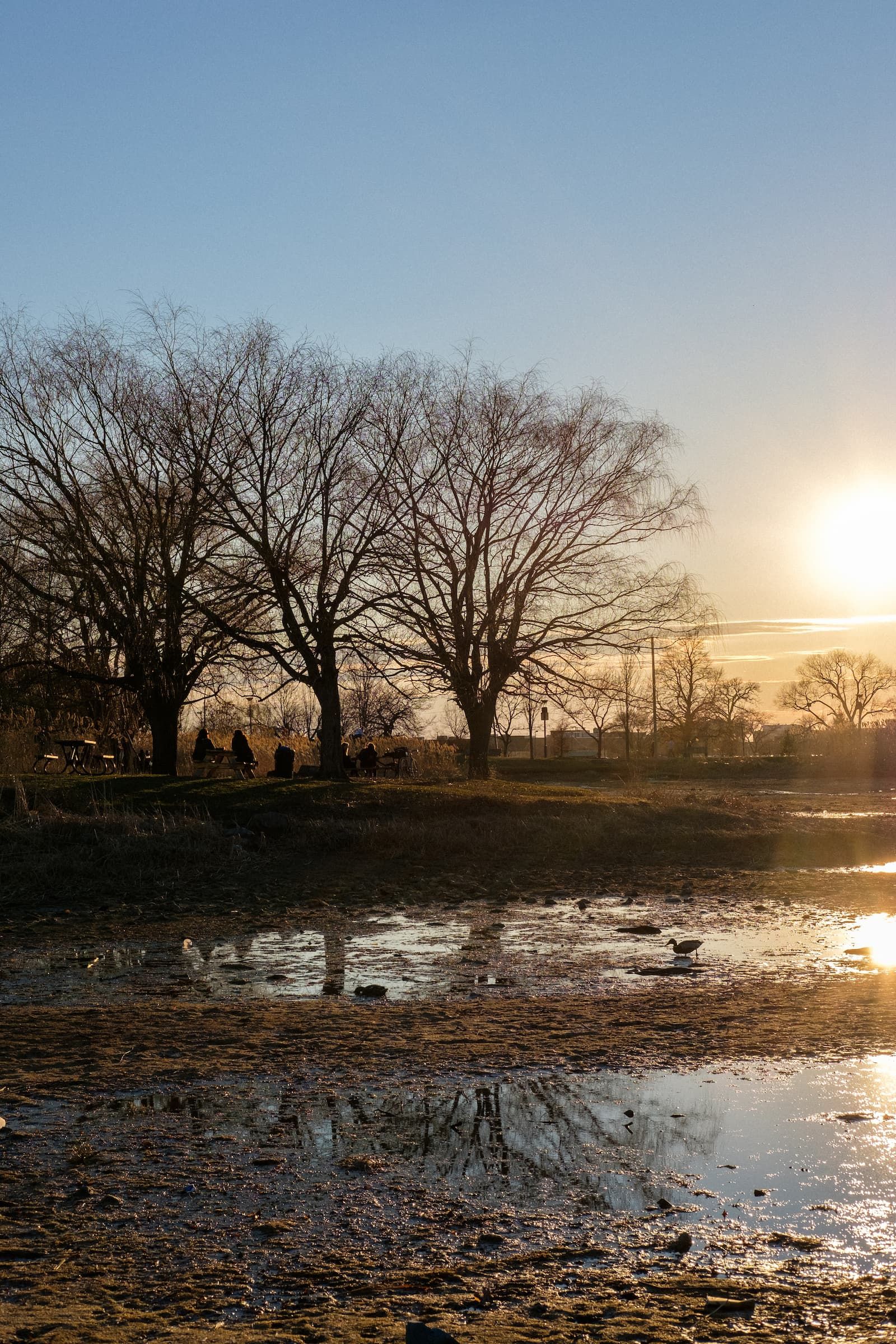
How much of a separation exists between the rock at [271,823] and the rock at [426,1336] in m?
15.0

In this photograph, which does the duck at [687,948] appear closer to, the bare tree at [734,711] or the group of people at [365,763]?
the group of people at [365,763]

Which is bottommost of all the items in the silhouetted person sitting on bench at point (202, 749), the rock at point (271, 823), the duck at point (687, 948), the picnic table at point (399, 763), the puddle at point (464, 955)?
the puddle at point (464, 955)

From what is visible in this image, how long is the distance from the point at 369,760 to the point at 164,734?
558cm

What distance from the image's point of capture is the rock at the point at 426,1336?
11.0 feet

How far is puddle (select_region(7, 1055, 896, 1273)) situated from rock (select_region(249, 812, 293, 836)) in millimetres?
12227

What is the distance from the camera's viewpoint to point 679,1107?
587 cm

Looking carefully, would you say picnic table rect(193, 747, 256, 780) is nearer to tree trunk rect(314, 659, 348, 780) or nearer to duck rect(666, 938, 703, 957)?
tree trunk rect(314, 659, 348, 780)

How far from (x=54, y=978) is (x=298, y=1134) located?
479cm

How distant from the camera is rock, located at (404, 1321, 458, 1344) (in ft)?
11.0

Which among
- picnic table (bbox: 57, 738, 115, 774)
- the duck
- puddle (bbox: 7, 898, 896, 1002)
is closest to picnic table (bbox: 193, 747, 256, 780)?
picnic table (bbox: 57, 738, 115, 774)

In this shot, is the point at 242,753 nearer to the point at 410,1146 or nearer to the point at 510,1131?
the point at 510,1131

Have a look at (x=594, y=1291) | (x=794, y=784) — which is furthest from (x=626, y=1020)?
(x=794, y=784)

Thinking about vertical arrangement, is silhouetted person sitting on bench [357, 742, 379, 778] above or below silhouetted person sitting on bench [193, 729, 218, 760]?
below

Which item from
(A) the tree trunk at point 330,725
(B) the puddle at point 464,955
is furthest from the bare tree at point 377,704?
(B) the puddle at point 464,955
